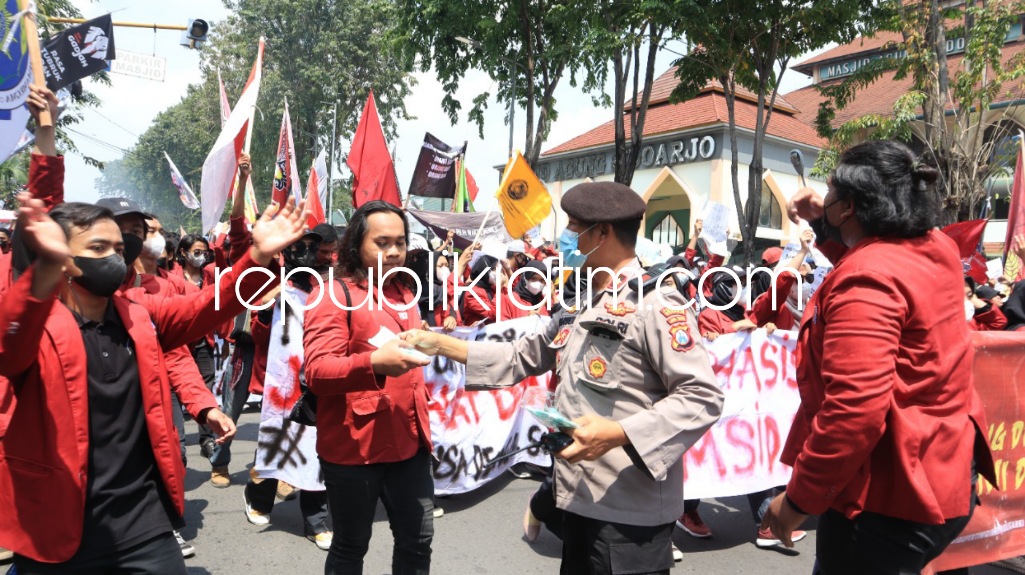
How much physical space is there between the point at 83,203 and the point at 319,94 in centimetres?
3599

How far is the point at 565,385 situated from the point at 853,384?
3.23 ft

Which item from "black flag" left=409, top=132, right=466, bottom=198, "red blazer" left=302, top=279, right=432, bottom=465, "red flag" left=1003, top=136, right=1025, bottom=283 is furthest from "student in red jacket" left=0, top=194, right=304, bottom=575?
"black flag" left=409, top=132, right=466, bottom=198

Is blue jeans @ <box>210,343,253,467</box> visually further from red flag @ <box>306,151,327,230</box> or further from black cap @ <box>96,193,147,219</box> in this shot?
black cap @ <box>96,193,147,219</box>

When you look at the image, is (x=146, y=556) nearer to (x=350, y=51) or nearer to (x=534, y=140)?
(x=534, y=140)

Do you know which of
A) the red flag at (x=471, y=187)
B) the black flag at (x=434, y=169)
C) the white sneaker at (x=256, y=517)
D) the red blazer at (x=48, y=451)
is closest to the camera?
the red blazer at (x=48, y=451)

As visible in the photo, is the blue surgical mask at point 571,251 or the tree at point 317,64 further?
the tree at point 317,64

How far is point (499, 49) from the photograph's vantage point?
17969 mm

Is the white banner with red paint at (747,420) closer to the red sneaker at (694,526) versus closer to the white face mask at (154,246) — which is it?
the red sneaker at (694,526)

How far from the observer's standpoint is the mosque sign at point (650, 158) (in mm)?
26656

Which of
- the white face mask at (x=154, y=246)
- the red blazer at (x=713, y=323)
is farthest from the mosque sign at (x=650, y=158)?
the white face mask at (x=154, y=246)

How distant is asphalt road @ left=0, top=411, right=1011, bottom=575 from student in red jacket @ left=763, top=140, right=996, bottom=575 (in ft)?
8.60

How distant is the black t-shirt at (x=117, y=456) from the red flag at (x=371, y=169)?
19.1 ft

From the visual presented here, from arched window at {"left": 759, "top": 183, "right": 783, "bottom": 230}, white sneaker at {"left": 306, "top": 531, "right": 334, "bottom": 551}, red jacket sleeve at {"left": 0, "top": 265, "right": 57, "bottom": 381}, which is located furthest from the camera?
arched window at {"left": 759, "top": 183, "right": 783, "bottom": 230}

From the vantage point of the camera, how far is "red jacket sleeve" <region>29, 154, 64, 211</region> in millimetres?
2754
